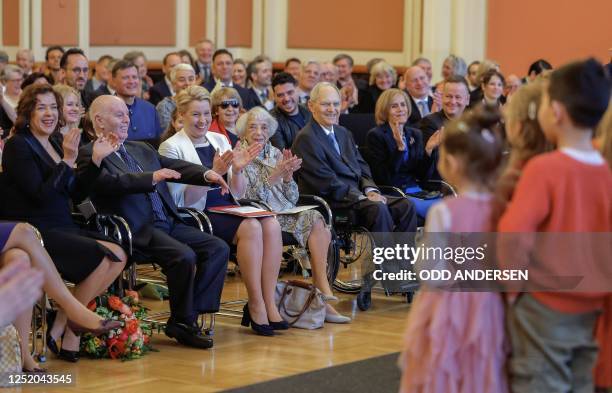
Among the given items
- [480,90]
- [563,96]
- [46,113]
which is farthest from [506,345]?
[480,90]

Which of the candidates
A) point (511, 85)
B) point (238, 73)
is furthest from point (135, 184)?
point (511, 85)

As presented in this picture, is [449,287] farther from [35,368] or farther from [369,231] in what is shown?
[369,231]

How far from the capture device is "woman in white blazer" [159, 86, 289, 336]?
5660 mm

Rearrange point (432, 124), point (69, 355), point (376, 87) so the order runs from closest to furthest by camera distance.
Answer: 1. point (69, 355)
2. point (432, 124)
3. point (376, 87)

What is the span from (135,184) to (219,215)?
0.67m

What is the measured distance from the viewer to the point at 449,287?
3.05 meters

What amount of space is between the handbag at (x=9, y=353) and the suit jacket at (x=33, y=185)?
2.33ft

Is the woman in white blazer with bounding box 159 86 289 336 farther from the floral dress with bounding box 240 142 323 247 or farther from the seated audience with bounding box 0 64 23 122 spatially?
the seated audience with bounding box 0 64 23 122

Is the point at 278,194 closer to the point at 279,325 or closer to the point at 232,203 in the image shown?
the point at 232,203

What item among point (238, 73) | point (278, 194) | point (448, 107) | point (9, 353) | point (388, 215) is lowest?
point (9, 353)

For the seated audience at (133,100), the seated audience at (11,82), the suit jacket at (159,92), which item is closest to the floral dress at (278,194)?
the seated audience at (133,100)

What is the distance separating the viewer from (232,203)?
6.02 meters

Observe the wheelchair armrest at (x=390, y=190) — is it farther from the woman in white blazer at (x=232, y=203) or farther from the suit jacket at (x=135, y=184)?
the suit jacket at (x=135, y=184)

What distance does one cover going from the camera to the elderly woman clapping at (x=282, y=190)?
20.1ft
